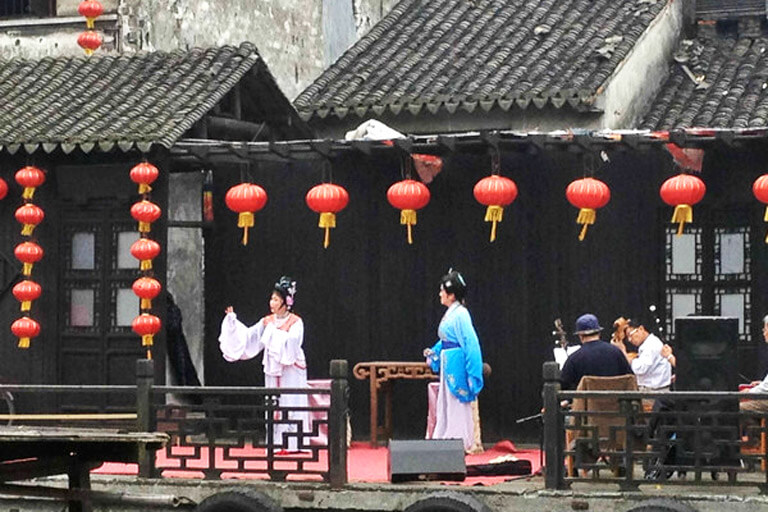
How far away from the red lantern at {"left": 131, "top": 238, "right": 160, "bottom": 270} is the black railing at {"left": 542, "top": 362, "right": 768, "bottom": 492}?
5258 millimetres

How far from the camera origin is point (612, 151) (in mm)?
17844

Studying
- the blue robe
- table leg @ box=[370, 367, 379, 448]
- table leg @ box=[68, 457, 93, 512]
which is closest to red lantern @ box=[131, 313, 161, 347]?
table leg @ box=[370, 367, 379, 448]

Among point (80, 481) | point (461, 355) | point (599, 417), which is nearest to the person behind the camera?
point (80, 481)

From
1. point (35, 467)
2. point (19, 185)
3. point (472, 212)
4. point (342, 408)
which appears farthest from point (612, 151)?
point (35, 467)

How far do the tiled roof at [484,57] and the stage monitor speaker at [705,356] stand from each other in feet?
19.2

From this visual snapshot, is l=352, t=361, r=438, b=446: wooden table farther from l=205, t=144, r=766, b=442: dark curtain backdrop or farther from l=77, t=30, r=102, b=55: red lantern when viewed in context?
l=77, t=30, r=102, b=55: red lantern

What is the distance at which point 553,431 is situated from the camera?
14.9m

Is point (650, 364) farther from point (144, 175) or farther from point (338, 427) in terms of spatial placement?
point (144, 175)

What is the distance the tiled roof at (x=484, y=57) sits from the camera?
2133 cm

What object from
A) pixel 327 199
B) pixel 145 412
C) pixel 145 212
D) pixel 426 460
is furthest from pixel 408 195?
pixel 145 412

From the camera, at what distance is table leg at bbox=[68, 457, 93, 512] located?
11.5m

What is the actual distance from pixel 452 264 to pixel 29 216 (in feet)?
14.4

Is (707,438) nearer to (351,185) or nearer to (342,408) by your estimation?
(342,408)

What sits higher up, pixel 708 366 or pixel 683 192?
pixel 683 192
